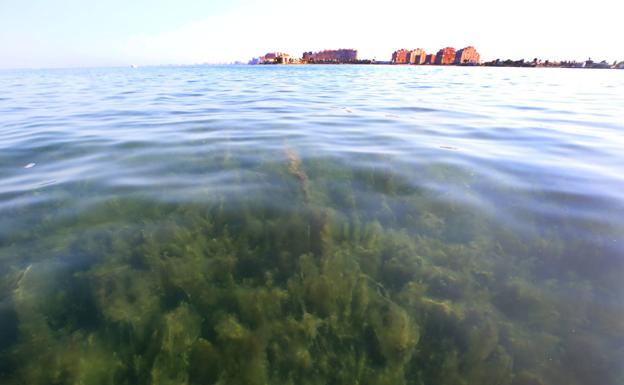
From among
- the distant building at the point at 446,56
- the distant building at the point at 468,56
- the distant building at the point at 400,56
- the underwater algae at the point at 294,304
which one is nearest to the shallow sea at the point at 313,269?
the underwater algae at the point at 294,304

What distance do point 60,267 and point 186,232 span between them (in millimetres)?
1073

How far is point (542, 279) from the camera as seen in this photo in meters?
2.59

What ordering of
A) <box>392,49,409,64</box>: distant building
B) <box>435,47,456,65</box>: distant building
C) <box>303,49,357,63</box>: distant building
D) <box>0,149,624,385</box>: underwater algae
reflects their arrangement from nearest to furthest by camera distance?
1. <box>0,149,624,385</box>: underwater algae
2. <box>435,47,456,65</box>: distant building
3. <box>392,49,409,64</box>: distant building
4. <box>303,49,357,63</box>: distant building

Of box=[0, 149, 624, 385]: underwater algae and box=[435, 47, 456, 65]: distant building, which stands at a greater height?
box=[435, 47, 456, 65]: distant building

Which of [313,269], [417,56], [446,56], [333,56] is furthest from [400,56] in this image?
[313,269]

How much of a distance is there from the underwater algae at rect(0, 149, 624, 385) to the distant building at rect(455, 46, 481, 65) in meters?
169

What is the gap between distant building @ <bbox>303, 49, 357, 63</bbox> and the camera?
17225 cm

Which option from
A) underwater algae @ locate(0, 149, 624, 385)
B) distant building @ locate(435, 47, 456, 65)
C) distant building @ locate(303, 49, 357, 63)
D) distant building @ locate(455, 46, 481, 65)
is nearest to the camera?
underwater algae @ locate(0, 149, 624, 385)

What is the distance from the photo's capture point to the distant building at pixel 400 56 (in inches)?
6053

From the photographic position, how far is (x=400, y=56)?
15612cm

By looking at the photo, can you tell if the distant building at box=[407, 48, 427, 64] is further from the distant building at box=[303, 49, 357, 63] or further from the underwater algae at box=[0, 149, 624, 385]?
the underwater algae at box=[0, 149, 624, 385]

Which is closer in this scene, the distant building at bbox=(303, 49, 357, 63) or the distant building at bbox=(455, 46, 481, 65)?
the distant building at bbox=(455, 46, 481, 65)

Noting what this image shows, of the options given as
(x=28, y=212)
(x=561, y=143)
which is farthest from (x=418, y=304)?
(x=561, y=143)

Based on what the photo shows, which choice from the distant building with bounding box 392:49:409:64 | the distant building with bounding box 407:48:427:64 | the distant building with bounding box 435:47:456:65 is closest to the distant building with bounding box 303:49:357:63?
the distant building with bounding box 392:49:409:64
